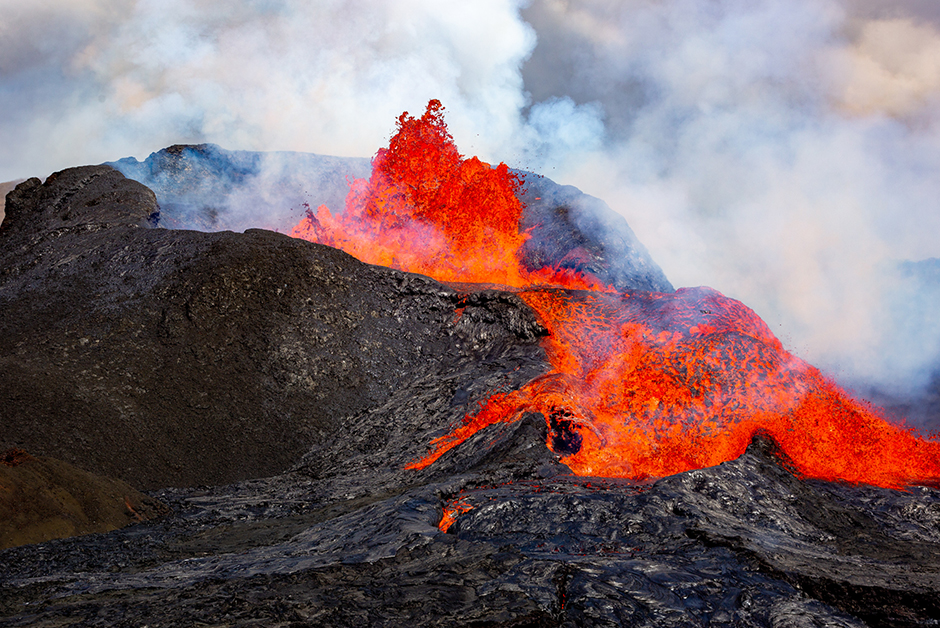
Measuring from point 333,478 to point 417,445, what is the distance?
7.87 feet

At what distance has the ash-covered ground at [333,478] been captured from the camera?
5.84 metres

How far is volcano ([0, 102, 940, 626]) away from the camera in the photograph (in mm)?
5996

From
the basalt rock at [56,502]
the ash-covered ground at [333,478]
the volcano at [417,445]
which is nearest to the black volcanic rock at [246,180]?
the ash-covered ground at [333,478]

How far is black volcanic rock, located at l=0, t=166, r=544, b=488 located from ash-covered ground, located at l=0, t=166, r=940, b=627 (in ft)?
0.26

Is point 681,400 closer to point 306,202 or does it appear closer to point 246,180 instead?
point 306,202

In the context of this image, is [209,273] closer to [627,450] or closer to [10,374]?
[10,374]

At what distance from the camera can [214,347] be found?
2006 centimetres

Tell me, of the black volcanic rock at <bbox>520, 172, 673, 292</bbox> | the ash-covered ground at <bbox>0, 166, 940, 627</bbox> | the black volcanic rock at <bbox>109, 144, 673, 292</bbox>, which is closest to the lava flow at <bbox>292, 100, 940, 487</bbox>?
the ash-covered ground at <bbox>0, 166, 940, 627</bbox>

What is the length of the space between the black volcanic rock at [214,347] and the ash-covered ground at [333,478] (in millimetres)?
79

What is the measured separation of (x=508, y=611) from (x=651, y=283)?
3797 centimetres

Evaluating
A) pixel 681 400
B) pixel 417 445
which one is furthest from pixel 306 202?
pixel 681 400

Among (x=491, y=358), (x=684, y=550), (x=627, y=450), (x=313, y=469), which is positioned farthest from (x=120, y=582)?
(x=491, y=358)

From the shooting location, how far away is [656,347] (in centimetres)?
1845

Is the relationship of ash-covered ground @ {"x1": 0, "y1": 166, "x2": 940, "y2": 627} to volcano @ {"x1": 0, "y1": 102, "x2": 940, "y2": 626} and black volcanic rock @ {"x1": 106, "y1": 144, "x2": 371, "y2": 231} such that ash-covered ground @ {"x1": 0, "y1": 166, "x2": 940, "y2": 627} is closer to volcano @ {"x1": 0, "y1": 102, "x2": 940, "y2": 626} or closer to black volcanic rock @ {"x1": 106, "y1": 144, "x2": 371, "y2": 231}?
volcano @ {"x1": 0, "y1": 102, "x2": 940, "y2": 626}
